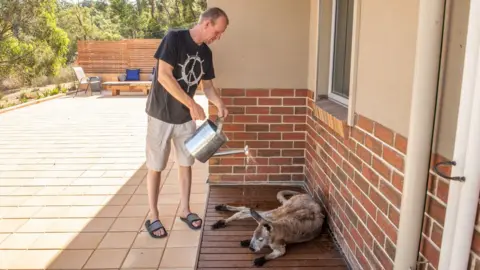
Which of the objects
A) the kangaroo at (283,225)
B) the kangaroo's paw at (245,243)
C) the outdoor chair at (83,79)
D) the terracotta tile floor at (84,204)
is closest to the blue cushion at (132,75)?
the outdoor chair at (83,79)

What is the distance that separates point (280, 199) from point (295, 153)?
Result: 630 millimetres

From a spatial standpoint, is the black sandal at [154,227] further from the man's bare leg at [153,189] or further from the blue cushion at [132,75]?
the blue cushion at [132,75]

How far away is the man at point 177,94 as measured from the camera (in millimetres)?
2611

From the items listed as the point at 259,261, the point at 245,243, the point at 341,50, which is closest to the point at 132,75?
the point at 341,50

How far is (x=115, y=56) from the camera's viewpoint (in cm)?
1331

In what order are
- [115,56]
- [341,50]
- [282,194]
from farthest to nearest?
[115,56], [282,194], [341,50]

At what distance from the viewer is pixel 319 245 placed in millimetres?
2725

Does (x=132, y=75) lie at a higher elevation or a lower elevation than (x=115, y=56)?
lower

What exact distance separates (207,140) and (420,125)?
4.94 ft

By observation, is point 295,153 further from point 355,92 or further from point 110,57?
point 110,57

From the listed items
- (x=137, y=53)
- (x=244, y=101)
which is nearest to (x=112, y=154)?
(x=244, y=101)

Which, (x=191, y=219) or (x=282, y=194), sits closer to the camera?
(x=191, y=219)

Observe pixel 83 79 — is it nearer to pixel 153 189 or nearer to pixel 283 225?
pixel 153 189

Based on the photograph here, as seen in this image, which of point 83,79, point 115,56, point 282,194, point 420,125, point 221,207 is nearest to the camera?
point 420,125
